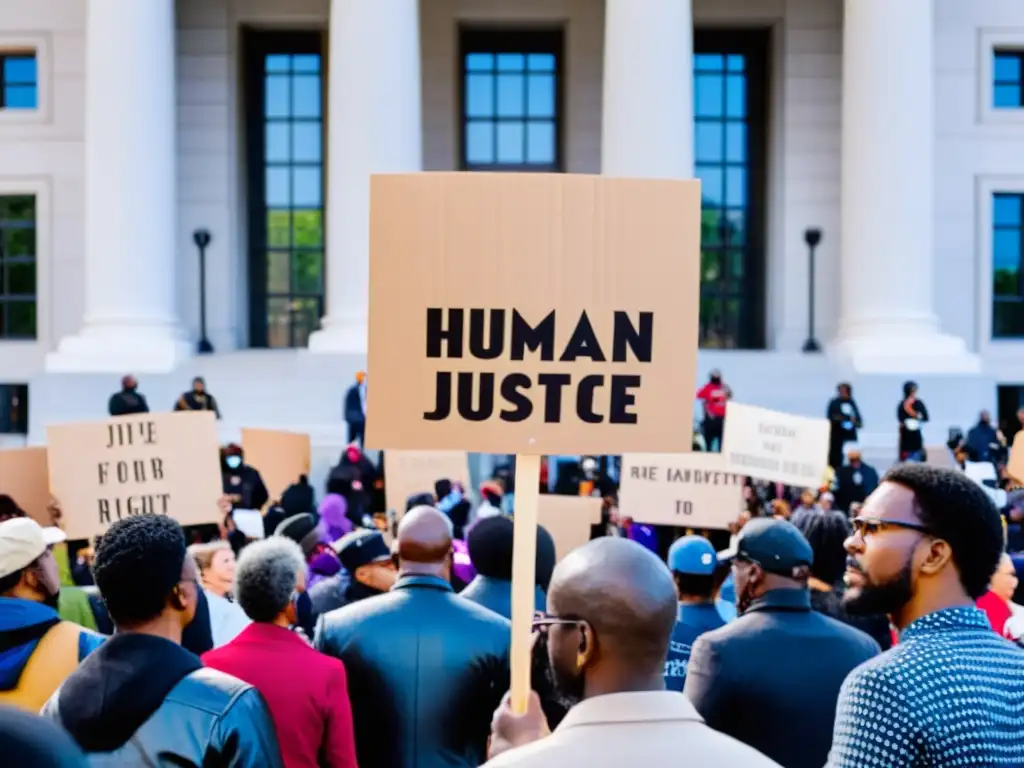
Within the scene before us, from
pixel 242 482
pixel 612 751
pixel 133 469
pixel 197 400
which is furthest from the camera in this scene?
pixel 197 400

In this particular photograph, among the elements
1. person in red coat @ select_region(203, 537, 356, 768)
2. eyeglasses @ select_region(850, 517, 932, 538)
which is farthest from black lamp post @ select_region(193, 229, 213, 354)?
eyeglasses @ select_region(850, 517, 932, 538)

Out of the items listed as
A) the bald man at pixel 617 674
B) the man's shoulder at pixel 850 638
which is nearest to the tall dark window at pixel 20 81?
the man's shoulder at pixel 850 638

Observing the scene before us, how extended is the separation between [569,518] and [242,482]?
19.1ft

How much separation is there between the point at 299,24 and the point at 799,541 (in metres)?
26.7

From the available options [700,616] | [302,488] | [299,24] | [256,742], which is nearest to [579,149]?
[299,24]

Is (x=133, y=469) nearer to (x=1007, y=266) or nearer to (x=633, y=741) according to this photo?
(x=633, y=741)

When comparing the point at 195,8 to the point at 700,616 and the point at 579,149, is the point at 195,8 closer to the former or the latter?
the point at 579,149

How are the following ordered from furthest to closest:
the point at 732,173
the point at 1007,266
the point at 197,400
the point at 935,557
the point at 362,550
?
the point at 732,173 < the point at 1007,266 < the point at 197,400 < the point at 362,550 < the point at 935,557

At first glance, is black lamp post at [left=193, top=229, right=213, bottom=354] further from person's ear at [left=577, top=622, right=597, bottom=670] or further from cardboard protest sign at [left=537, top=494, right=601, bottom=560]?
person's ear at [left=577, top=622, right=597, bottom=670]

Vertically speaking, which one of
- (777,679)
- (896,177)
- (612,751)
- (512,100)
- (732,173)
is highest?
(512,100)

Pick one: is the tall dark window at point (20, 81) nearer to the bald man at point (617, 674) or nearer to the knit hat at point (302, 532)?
the knit hat at point (302, 532)

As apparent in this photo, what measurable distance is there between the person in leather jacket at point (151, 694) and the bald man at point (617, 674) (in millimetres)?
944

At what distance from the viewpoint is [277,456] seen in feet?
50.5

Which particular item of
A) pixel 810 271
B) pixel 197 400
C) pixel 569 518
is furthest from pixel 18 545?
pixel 810 271
